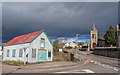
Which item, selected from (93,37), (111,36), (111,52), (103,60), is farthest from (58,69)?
(93,37)

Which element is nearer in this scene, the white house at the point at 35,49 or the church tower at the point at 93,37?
the white house at the point at 35,49

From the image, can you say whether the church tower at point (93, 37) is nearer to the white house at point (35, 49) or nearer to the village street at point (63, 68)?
the white house at point (35, 49)

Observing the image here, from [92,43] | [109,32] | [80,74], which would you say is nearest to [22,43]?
[80,74]

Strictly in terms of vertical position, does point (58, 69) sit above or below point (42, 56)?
below

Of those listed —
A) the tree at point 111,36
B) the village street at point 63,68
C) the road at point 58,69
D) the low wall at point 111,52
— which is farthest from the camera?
the tree at point 111,36

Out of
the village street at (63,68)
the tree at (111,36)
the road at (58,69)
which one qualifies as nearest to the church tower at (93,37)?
the tree at (111,36)

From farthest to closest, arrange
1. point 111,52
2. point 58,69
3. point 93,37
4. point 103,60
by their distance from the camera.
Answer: point 93,37 < point 111,52 < point 103,60 < point 58,69

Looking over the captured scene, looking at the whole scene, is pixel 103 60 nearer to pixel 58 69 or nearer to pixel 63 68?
pixel 63 68

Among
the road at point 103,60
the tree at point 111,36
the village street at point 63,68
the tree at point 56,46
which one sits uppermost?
the tree at point 111,36

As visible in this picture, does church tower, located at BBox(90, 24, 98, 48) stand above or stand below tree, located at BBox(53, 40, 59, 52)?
above

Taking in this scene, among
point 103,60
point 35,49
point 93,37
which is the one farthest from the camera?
point 93,37

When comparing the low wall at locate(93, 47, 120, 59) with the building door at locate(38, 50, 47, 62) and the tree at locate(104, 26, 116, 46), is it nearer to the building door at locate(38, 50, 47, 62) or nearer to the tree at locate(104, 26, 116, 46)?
the building door at locate(38, 50, 47, 62)

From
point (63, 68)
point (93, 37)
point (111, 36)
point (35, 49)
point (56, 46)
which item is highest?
point (93, 37)

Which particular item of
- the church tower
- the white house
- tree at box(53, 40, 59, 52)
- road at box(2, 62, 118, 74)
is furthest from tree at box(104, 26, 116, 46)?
road at box(2, 62, 118, 74)
